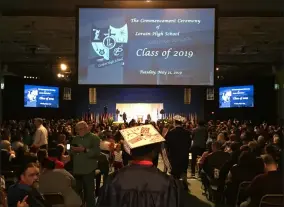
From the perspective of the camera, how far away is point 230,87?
2661 centimetres

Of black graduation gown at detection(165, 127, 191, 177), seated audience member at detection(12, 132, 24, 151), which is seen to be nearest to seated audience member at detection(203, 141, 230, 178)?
black graduation gown at detection(165, 127, 191, 177)

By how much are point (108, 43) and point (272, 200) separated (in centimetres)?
296

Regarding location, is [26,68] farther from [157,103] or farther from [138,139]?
[138,139]

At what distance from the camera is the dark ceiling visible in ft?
24.7

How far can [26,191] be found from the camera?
412 cm

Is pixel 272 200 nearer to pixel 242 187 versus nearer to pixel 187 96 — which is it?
pixel 242 187

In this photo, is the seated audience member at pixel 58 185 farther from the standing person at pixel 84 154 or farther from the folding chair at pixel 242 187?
the folding chair at pixel 242 187

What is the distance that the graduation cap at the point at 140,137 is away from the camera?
2.82 m

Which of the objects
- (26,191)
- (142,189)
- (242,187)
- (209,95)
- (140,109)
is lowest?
(242,187)

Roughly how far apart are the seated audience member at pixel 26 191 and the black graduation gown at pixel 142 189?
1546 millimetres

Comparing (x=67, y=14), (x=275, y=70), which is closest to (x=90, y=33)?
(x=67, y=14)

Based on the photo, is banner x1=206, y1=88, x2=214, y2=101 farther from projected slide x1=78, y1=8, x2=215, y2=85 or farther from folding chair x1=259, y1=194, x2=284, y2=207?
folding chair x1=259, y1=194, x2=284, y2=207

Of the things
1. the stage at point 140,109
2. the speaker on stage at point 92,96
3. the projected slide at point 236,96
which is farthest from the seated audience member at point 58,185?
the stage at point 140,109

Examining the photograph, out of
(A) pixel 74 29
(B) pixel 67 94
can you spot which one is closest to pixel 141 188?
(A) pixel 74 29
